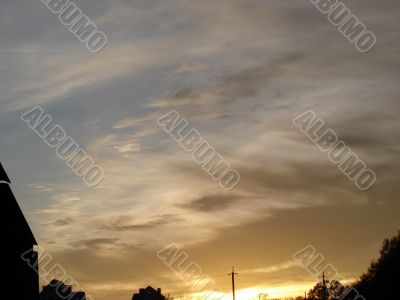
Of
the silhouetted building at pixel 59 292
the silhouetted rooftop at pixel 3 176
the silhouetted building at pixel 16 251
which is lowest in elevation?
the silhouetted building at pixel 16 251

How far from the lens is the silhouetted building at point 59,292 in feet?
407

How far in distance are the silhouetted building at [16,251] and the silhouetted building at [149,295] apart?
94543 millimetres

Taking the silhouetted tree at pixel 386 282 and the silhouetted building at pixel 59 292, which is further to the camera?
the silhouetted building at pixel 59 292

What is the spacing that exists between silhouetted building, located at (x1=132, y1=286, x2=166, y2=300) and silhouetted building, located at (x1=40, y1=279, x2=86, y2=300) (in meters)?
13.7

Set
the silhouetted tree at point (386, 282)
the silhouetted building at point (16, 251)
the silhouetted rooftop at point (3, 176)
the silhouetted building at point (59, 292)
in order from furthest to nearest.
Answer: the silhouetted building at point (59, 292) → the silhouetted tree at point (386, 282) → the silhouetted rooftop at point (3, 176) → the silhouetted building at point (16, 251)

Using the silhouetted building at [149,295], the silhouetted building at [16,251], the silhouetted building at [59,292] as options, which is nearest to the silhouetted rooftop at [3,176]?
the silhouetted building at [16,251]

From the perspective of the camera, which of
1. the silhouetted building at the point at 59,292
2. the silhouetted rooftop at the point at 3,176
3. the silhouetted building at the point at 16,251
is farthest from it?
the silhouetted building at the point at 59,292

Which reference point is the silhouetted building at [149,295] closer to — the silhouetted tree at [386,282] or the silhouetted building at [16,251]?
the silhouetted tree at [386,282]

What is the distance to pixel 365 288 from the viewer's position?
279 feet

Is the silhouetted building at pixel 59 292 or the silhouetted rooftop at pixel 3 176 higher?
the silhouetted building at pixel 59 292

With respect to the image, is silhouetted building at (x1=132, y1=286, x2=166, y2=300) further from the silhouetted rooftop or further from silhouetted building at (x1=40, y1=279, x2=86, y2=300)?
the silhouetted rooftop

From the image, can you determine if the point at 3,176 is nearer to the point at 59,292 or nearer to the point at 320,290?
the point at 59,292

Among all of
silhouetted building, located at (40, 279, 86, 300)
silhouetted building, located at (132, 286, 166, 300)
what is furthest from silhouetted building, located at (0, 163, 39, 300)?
silhouetted building, located at (132, 286, 166, 300)

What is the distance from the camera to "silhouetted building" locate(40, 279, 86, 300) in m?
124
